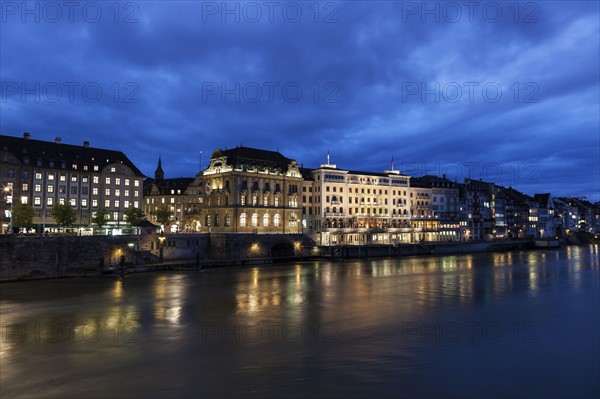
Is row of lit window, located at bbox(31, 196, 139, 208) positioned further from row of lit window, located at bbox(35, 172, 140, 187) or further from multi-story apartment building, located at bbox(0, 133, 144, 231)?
row of lit window, located at bbox(35, 172, 140, 187)

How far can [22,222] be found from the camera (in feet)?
242

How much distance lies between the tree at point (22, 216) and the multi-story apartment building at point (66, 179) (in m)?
4.55

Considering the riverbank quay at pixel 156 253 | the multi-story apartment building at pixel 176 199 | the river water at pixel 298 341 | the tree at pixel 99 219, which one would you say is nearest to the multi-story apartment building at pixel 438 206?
the riverbank quay at pixel 156 253

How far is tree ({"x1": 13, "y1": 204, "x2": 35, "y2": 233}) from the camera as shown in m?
73.1

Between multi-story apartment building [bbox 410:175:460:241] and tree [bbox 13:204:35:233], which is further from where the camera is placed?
multi-story apartment building [bbox 410:175:460:241]

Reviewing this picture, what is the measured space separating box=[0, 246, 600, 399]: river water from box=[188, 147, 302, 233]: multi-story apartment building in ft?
138

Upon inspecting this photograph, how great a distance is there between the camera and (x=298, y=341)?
91.9 ft

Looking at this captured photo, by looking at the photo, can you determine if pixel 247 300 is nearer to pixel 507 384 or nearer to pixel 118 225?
pixel 507 384

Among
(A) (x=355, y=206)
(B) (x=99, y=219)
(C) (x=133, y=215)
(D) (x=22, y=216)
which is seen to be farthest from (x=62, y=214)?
(A) (x=355, y=206)

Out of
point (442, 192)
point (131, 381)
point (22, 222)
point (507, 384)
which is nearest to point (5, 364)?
point (131, 381)

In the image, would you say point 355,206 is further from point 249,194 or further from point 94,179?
point 94,179

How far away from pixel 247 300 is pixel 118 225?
2237 inches

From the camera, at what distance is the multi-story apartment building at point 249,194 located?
94.4 m

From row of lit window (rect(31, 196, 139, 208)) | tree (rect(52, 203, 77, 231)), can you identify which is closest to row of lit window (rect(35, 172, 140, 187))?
row of lit window (rect(31, 196, 139, 208))
